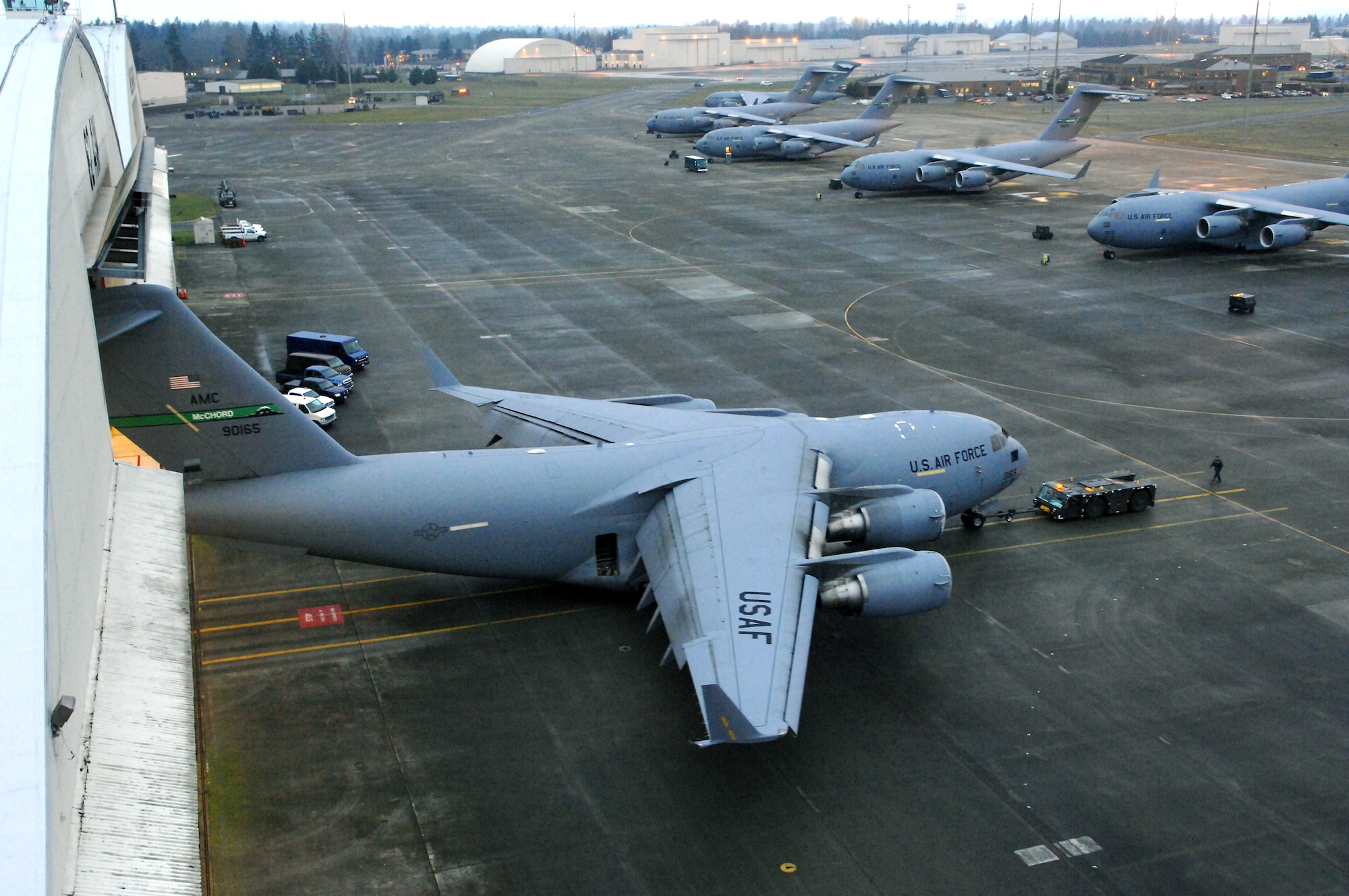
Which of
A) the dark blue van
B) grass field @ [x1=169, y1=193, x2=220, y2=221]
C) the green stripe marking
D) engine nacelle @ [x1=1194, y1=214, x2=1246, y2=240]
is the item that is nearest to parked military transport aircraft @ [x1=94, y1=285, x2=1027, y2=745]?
the green stripe marking

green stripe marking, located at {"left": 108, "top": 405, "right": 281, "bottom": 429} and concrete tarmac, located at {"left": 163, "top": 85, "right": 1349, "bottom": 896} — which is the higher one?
green stripe marking, located at {"left": 108, "top": 405, "right": 281, "bottom": 429}

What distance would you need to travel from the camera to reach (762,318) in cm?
6078

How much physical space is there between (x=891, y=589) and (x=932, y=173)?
78.8 m

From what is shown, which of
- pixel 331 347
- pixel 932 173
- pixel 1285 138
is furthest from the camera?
pixel 1285 138

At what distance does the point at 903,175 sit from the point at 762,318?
44.6 metres

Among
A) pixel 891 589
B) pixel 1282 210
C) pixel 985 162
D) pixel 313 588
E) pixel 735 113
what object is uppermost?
pixel 735 113

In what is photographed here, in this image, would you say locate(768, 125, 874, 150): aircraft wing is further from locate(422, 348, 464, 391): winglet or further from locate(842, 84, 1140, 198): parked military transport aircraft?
locate(422, 348, 464, 391): winglet

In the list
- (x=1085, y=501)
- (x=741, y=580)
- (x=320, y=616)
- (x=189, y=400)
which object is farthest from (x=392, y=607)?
(x=1085, y=501)

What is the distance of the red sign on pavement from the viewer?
30.4 m

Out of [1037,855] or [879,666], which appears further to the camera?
[879,666]

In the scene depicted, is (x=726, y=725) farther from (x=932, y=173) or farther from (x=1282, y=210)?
(x=932, y=173)

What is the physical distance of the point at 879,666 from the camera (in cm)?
2855

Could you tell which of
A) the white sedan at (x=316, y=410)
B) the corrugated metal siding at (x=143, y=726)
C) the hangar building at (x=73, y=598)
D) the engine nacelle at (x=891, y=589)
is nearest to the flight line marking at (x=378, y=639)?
the engine nacelle at (x=891, y=589)

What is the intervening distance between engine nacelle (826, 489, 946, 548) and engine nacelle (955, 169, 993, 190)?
74.8 metres
